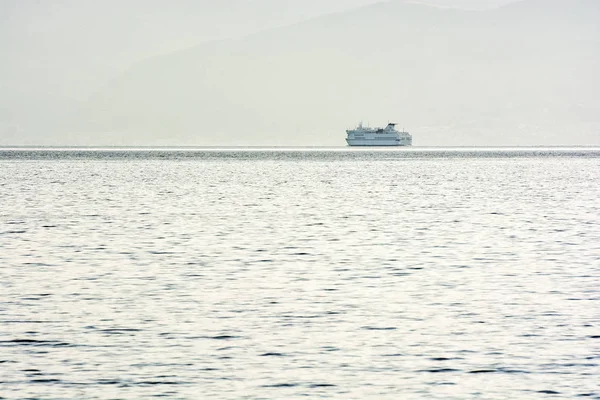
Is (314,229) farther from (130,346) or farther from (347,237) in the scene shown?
(130,346)

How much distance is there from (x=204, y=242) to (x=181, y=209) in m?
18.8

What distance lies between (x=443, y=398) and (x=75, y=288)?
12.0m

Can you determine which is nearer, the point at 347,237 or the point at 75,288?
the point at 75,288

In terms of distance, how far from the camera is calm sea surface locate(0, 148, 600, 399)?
15.1 m

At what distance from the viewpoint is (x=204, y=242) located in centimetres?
3591

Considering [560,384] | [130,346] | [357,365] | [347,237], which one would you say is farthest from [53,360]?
[347,237]

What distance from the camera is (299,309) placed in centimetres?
2114

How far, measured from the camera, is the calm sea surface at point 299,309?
15.1 m

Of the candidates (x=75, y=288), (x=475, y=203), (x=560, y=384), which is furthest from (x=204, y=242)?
(x=475, y=203)

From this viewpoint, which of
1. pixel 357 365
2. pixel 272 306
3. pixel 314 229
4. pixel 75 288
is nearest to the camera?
pixel 357 365

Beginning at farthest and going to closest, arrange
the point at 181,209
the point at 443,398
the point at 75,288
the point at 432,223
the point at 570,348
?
the point at 181,209 < the point at 432,223 < the point at 75,288 < the point at 570,348 < the point at 443,398

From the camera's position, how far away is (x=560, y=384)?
48.8 ft

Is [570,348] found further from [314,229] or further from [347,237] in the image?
[314,229]

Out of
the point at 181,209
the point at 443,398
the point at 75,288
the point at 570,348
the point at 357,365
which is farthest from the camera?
the point at 181,209
